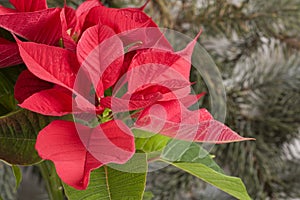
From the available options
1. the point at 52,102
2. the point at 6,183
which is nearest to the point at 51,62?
the point at 52,102

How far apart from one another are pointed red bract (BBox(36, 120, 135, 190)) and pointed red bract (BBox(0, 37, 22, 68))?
36 mm

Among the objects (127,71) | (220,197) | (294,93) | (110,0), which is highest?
(127,71)

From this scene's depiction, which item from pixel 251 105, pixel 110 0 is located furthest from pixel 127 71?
pixel 251 105

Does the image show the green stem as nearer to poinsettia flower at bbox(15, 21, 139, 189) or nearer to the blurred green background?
poinsettia flower at bbox(15, 21, 139, 189)

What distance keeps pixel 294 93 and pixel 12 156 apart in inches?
19.6

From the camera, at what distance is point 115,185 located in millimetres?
209

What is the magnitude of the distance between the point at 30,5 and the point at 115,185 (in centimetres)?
8

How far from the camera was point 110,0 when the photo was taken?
0.57 meters

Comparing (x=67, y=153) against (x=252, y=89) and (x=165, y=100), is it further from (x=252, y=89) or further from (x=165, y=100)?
(x=252, y=89)

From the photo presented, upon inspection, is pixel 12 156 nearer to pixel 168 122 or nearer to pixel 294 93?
pixel 168 122

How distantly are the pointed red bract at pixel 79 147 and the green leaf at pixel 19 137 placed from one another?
0.02 metres

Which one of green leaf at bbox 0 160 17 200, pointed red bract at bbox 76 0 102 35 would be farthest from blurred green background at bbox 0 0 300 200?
pointed red bract at bbox 76 0 102 35

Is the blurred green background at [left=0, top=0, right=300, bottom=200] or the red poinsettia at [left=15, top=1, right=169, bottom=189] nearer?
the red poinsettia at [left=15, top=1, right=169, bottom=189]

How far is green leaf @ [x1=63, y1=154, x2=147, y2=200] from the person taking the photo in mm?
203
